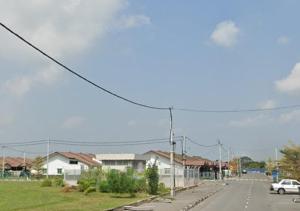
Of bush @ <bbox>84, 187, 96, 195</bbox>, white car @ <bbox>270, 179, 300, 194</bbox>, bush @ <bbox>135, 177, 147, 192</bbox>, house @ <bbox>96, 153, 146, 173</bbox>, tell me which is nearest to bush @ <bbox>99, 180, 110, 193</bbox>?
bush @ <bbox>84, 187, 96, 195</bbox>

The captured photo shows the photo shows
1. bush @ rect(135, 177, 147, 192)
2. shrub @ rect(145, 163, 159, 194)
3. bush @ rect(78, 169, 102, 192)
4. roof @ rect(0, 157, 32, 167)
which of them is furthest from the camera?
roof @ rect(0, 157, 32, 167)

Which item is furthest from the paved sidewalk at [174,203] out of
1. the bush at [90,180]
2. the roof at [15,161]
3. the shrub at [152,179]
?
the roof at [15,161]

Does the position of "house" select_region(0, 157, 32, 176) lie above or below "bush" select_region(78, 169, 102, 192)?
above

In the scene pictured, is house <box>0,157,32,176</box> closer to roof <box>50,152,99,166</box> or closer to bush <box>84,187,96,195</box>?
roof <box>50,152,99,166</box>

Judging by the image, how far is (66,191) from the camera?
174ft

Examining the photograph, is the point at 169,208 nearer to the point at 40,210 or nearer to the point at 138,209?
the point at 138,209

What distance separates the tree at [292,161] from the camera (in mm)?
80500

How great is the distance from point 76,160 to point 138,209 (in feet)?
276

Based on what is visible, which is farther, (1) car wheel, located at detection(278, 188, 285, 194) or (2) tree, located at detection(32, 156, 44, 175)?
(2) tree, located at detection(32, 156, 44, 175)

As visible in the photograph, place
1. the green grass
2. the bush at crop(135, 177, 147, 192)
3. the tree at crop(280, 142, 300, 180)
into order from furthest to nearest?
the tree at crop(280, 142, 300, 180) → the bush at crop(135, 177, 147, 192) → the green grass

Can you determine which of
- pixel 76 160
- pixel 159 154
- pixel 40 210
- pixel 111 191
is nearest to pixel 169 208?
pixel 40 210

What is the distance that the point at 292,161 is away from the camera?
8288cm

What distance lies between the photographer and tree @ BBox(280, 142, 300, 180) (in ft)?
264

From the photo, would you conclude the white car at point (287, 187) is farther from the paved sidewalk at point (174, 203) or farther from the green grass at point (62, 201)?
the green grass at point (62, 201)
